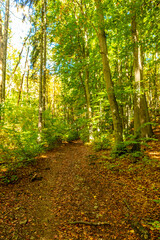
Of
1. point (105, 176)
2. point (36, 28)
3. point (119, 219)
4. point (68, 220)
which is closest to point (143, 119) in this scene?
point (105, 176)

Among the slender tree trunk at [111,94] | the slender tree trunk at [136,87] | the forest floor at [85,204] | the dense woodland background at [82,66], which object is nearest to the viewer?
the forest floor at [85,204]

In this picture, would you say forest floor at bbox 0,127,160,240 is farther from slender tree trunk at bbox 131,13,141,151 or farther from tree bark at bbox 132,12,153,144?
tree bark at bbox 132,12,153,144

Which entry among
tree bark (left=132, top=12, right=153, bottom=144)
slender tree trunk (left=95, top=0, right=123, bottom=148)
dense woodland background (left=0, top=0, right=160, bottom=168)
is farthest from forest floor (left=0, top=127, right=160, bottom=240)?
tree bark (left=132, top=12, right=153, bottom=144)

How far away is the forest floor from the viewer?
2701 millimetres

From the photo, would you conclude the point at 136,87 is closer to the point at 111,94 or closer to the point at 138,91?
the point at 138,91

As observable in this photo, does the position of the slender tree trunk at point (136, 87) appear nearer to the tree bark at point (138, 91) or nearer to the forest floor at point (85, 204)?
the tree bark at point (138, 91)

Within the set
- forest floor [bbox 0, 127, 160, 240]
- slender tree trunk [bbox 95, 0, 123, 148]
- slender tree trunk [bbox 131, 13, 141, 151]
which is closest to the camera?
forest floor [bbox 0, 127, 160, 240]

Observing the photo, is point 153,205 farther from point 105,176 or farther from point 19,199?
point 19,199

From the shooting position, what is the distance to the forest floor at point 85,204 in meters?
2.70

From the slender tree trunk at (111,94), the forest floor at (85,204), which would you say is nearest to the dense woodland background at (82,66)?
the slender tree trunk at (111,94)

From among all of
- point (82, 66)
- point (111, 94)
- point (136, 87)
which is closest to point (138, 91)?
point (136, 87)

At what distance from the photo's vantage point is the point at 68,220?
310 centimetres

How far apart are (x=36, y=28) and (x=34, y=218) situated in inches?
495

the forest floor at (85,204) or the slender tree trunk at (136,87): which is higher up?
the slender tree trunk at (136,87)
